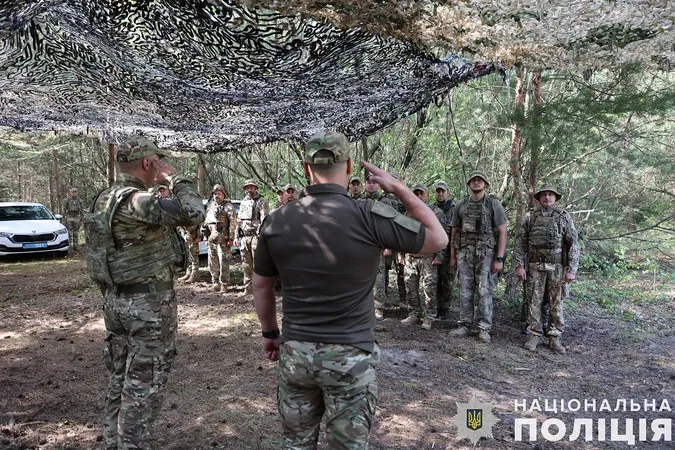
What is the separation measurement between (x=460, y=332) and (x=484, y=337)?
1.10ft

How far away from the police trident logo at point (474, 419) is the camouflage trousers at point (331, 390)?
2.10 meters

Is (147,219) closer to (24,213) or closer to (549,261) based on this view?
(549,261)

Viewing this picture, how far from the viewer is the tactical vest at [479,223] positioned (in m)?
5.89

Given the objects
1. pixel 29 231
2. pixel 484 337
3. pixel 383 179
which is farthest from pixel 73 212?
pixel 383 179

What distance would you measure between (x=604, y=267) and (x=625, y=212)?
1569mm

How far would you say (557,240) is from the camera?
5520mm

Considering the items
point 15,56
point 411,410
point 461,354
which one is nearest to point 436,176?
point 461,354

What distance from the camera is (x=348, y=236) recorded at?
72.7 inches

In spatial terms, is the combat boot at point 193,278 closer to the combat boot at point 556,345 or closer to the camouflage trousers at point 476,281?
the camouflage trousers at point 476,281

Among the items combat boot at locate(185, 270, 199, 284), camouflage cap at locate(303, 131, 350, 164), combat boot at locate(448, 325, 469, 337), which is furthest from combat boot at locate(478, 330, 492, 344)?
combat boot at locate(185, 270, 199, 284)

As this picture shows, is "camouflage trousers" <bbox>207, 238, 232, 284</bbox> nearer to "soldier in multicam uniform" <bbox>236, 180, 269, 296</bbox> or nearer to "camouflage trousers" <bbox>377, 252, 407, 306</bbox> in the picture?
"soldier in multicam uniform" <bbox>236, 180, 269, 296</bbox>

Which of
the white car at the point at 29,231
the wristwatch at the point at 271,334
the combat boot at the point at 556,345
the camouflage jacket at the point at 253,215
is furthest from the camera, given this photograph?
the white car at the point at 29,231

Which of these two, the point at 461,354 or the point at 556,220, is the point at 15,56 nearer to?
the point at 461,354

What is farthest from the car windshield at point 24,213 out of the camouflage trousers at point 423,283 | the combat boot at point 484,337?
the combat boot at point 484,337
